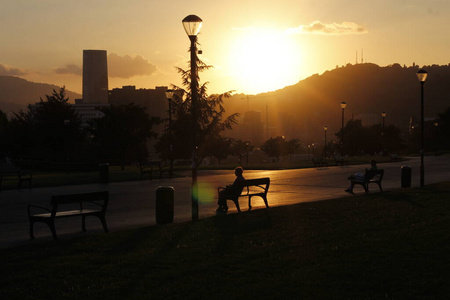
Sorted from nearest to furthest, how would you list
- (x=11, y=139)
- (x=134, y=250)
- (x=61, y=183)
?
(x=134, y=250)
(x=61, y=183)
(x=11, y=139)

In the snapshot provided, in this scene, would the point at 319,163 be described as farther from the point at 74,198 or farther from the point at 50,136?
the point at 74,198

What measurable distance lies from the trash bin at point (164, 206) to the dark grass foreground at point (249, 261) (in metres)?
0.74

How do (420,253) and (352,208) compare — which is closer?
(420,253)

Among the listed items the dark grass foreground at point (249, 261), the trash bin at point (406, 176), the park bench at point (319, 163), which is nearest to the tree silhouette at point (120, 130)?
the park bench at point (319, 163)

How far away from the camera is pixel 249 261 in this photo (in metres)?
8.91

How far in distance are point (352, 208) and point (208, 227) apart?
4.77 meters

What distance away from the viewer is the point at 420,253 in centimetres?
920

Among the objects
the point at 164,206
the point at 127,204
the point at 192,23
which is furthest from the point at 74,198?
the point at 127,204

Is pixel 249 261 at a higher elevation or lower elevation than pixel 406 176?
lower

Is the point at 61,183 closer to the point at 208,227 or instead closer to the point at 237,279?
the point at 208,227

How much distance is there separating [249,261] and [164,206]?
4.89m

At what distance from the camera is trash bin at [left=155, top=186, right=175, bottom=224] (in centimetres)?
1337

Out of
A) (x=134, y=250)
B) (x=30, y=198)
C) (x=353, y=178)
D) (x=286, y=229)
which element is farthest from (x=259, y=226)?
(x=30, y=198)

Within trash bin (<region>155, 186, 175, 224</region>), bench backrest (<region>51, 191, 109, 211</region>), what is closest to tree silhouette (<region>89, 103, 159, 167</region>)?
trash bin (<region>155, 186, 175, 224</region>)
